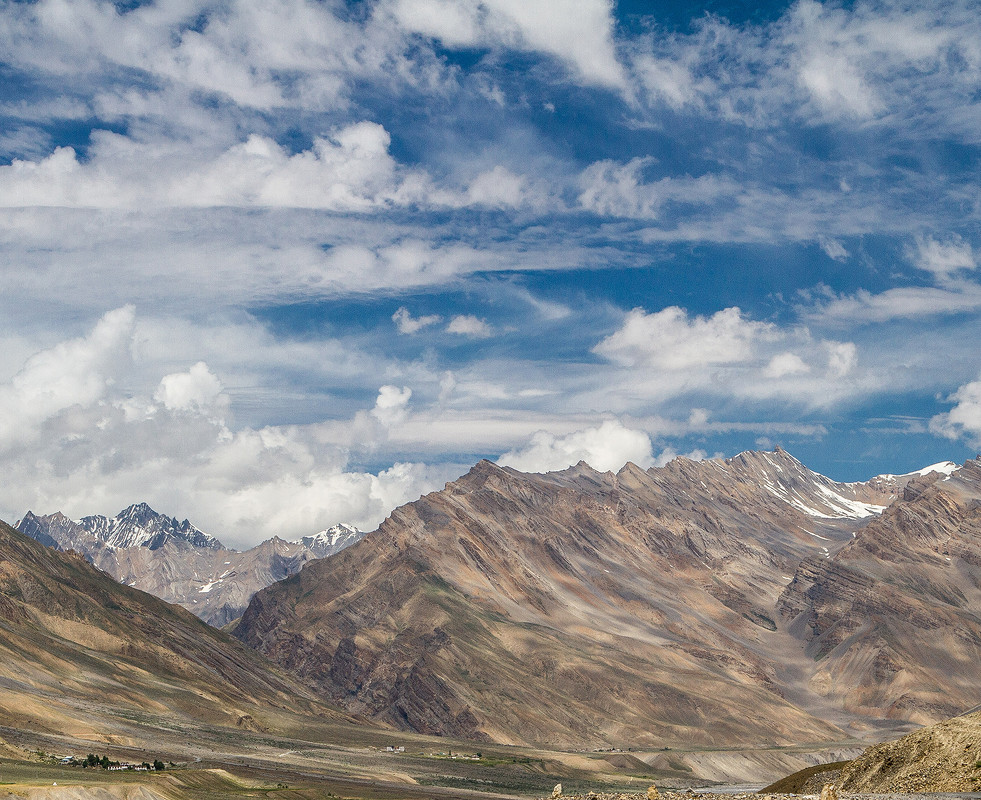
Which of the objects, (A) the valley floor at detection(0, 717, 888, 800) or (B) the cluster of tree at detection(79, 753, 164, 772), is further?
(B) the cluster of tree at detection(79, 753, 164, 772)

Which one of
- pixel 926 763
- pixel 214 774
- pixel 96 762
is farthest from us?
pixel 214 774

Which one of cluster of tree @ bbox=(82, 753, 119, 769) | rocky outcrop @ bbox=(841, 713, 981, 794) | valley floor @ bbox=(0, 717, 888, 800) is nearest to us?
rocky outcrop @ bbox=(841, 713, 981, 794)

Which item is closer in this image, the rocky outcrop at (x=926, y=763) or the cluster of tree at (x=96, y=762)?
the rocky outcrop at (x=926, y=763)

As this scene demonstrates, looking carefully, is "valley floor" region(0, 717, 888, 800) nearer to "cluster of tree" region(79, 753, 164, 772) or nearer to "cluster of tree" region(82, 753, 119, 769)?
"cluster of tree" region(79, 753, 164, 772)

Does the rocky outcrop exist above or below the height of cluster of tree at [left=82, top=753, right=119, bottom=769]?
above

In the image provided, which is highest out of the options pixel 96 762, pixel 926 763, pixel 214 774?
pixel 926 763

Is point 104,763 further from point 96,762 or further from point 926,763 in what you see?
point 926,763

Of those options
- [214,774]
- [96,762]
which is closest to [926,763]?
[214,774]

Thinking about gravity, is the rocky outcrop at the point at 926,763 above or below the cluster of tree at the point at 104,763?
above

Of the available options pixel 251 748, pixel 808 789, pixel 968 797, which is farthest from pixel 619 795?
pixel 251 748

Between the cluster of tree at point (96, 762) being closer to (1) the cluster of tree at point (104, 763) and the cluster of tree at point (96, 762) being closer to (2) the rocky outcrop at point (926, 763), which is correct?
(1) the cluster of tree at point (104, 763)

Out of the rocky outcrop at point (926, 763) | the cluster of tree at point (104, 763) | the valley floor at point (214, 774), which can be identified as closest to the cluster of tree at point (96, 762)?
the cluster of tree at point (104, 763)

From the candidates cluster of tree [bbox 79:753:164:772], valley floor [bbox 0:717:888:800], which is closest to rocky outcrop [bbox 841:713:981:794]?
valley floor [bbox 0:717:888:800]

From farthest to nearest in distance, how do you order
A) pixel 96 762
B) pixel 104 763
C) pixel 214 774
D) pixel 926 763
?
pixel 214 774 → pixel 96 762 → pixel 104 763 → pixel 926 763
